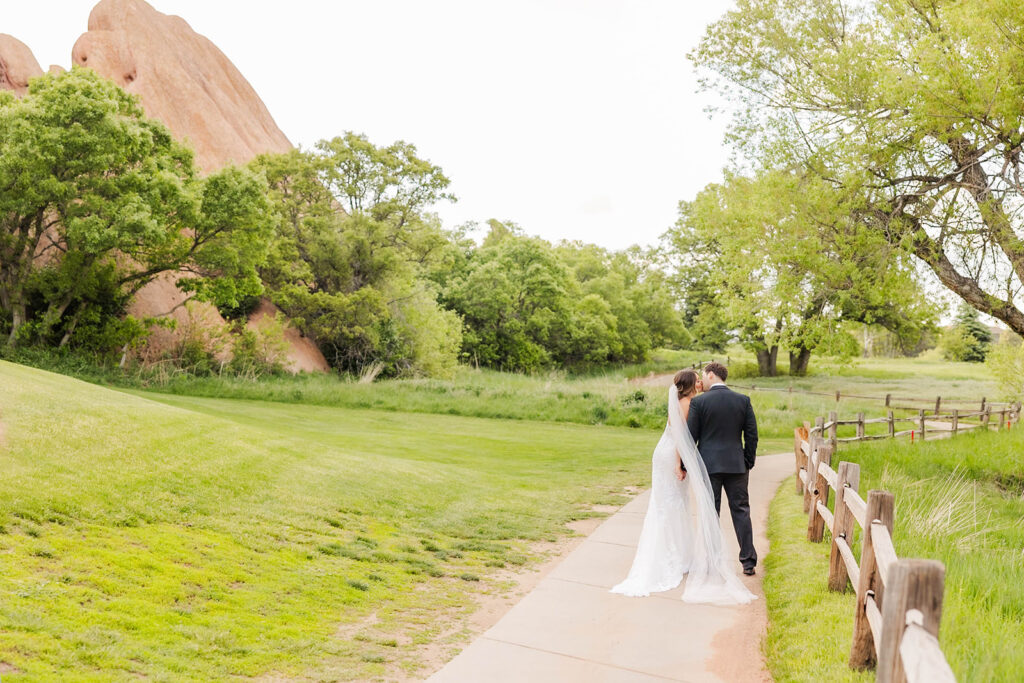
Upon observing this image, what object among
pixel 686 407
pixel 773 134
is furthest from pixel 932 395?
pixel 686 407

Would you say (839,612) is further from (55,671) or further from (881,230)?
(881,230)

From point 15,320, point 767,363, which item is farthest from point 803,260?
point 767,363

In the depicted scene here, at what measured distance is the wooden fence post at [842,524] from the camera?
620 centimetres

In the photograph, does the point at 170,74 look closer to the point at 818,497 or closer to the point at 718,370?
the point at 718,370

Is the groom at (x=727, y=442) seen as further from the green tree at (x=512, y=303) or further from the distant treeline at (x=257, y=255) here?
the green tree at (x=512, y=303)

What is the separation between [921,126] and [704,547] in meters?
10.2

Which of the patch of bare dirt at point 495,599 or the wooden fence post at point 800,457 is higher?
the wooden fence post at point 800,457

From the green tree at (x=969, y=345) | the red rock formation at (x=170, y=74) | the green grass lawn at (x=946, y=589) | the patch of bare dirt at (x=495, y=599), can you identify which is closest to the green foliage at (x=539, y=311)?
the red rock formation at (x=170, y=74)

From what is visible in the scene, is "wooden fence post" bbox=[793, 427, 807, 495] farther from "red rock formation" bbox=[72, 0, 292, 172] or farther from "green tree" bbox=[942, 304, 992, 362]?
"green tree" bbox=[942, 304, 992, 362]

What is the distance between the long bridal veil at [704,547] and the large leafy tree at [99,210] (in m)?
20.2

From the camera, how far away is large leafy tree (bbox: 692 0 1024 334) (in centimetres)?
1195

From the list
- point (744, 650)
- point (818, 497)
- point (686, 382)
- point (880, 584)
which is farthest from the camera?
point (818, 497)

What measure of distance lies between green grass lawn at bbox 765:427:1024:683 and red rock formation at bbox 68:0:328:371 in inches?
1086

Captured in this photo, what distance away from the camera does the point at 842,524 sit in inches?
247
